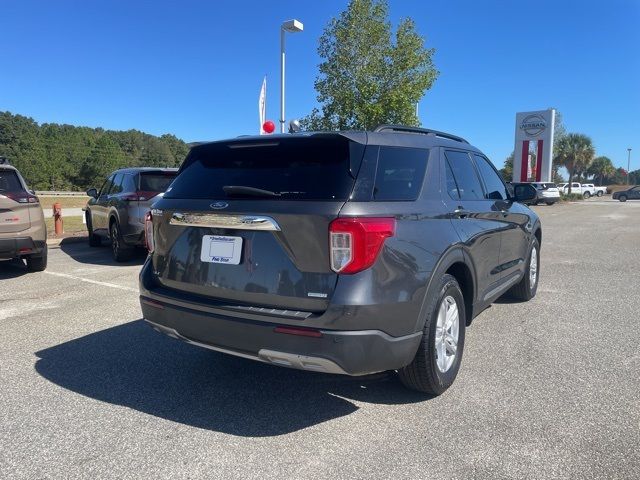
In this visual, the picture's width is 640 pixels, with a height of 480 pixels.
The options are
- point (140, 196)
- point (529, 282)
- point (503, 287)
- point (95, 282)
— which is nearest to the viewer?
point (503, 287)

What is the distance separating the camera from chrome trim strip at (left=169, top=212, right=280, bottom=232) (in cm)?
287

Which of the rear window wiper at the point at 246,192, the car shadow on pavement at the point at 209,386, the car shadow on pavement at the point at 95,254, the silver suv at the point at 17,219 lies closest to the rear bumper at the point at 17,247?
the silver suv at the point at 17,219

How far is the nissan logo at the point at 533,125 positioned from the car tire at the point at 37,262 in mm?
35714

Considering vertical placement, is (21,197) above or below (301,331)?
above

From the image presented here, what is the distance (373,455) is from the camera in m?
2.71

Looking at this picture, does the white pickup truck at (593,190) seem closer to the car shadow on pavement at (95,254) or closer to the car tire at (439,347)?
the car shadow on pavement at (95,254)

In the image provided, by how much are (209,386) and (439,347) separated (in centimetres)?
167

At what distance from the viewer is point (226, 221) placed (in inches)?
118

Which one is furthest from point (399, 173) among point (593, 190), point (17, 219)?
point (593, 190)

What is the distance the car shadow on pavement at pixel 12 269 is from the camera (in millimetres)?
7677

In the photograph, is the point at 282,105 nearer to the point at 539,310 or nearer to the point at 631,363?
the point at 539,310

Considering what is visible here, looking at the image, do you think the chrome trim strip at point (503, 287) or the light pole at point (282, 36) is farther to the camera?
the light pole at point (282, 36)

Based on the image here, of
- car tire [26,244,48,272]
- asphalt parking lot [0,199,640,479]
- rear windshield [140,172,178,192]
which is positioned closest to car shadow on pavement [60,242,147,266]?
car tire [26,244,48,272]

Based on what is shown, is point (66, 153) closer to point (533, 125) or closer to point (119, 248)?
point (533, 125)
